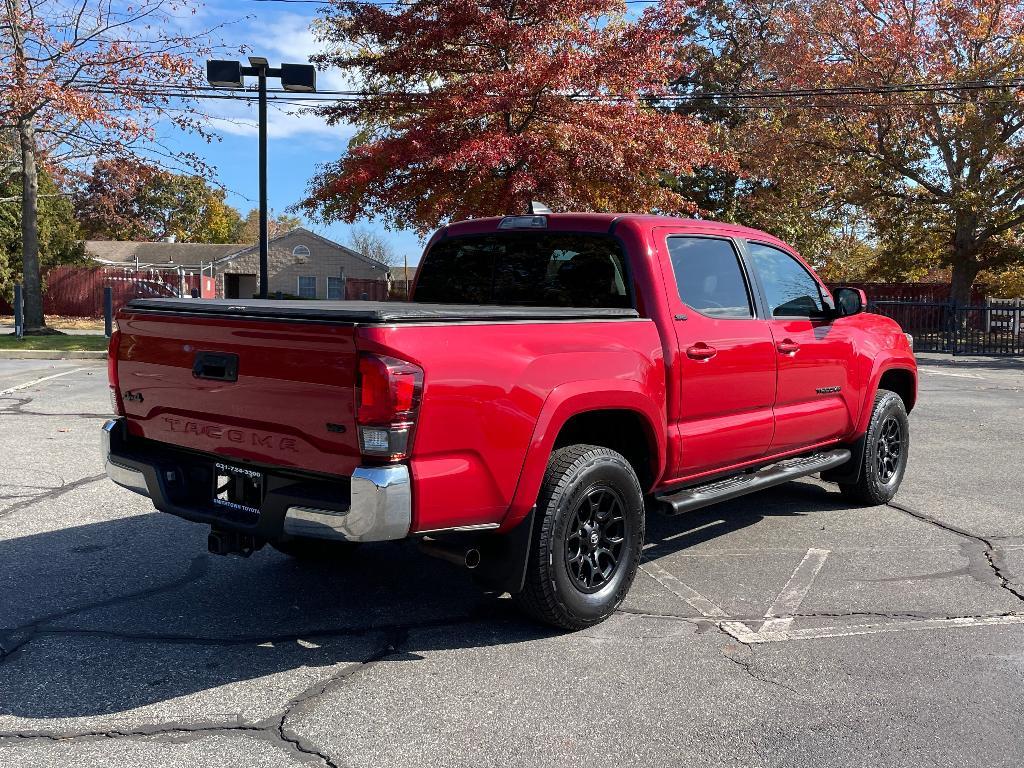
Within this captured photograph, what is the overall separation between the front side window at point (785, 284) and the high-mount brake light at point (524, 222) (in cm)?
140

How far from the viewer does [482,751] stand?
319cm

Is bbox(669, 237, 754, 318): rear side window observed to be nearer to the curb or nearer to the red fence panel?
the curb

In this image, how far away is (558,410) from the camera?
4.04 meters

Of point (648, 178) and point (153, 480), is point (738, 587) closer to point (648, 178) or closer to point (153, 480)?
point (153, 480)

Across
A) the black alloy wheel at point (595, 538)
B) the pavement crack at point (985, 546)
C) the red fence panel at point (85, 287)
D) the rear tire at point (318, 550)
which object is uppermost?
the red fence panel at point (85, 287)

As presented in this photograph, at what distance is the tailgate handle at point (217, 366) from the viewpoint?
3906 mm

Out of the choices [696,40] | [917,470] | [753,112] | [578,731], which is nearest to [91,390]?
[917,470]

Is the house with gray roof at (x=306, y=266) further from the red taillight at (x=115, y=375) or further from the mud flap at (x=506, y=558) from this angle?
the mud flap at (x=506, y=558)

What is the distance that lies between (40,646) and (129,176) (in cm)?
2015

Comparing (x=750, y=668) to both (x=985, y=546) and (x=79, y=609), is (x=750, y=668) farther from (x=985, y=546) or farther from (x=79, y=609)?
(x=79, y=609)

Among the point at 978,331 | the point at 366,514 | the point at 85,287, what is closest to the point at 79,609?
the point at 366,514

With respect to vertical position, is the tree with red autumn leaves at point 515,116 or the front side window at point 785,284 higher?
the tree with red autumn leaves at point 515,116

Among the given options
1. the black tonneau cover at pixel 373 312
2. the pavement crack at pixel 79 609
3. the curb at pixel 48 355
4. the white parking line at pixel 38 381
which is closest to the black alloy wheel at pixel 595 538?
the black tonneau cover at pixel 373 312

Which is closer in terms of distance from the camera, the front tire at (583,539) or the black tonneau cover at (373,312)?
the black tonneau cover at (373,312)
